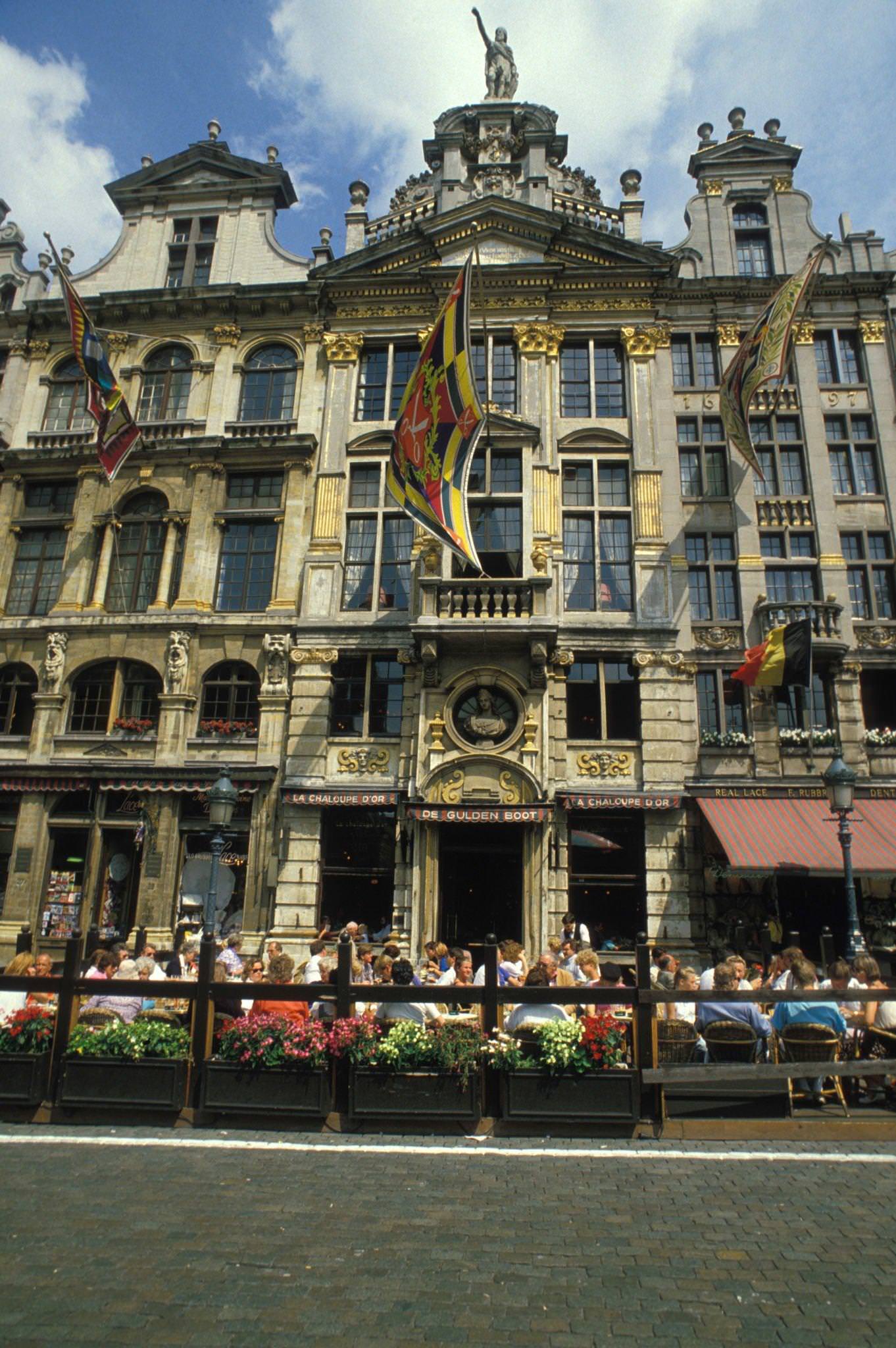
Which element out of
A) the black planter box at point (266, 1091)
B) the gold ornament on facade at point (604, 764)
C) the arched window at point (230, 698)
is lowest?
the black planter box at point (266, 1091)

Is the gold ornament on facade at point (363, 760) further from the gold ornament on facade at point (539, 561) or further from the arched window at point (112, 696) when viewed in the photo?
the gold ornament on facade at point (539, 561)

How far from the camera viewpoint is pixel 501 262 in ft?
78.6

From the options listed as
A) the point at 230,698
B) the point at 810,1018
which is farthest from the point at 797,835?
the point at 230,698

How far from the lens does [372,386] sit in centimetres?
2423

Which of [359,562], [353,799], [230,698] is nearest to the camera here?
[353,799]

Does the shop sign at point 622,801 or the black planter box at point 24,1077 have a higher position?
the shop sign at point 622,801

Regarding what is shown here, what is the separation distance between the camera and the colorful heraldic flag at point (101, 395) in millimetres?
21203

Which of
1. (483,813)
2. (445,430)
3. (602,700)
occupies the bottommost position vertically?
(483,813)

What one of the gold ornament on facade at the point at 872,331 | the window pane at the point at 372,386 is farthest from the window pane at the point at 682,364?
the window pane at the point at 372,386

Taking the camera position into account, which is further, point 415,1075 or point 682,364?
point 682,364

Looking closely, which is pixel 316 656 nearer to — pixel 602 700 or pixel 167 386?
pixel 602 700

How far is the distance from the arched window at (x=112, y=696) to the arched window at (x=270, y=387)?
27.6 feet

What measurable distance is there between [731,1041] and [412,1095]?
137 inches

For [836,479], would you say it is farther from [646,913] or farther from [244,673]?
[244,673]
